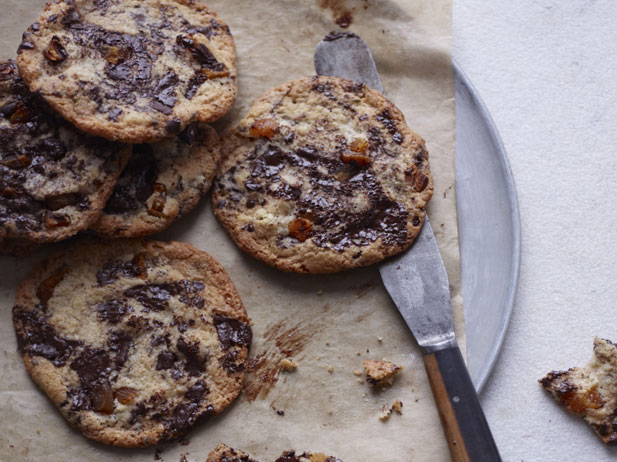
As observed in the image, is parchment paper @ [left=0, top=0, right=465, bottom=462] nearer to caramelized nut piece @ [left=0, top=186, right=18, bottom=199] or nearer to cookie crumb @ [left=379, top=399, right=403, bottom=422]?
cookie crumb @ [left=379, top=399, right=403, bottom=422]

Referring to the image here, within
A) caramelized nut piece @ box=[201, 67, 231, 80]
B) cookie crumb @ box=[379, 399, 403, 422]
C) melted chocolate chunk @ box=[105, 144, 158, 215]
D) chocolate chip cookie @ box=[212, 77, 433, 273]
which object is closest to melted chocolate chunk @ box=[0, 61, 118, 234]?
melted chocolate chunk @ box=[105, 144, 158, 215]

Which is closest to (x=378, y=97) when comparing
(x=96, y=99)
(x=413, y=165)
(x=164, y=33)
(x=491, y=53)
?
(x=413, y=165)

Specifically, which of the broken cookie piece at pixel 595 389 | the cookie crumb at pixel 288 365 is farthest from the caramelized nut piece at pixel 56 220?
the broken cookie piece at pixel 595 389

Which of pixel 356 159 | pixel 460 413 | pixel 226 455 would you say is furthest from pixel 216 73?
pixel 460 413

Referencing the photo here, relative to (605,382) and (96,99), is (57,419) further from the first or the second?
(605,382)

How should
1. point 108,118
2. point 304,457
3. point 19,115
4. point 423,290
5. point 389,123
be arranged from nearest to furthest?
point 108,118
point 19,115
point 304,457
point 423,290
point 389,123

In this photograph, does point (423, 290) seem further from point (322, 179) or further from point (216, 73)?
point (216, 73)

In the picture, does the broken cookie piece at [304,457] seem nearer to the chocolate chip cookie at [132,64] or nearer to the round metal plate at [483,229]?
the round metal plate at [483,229]
